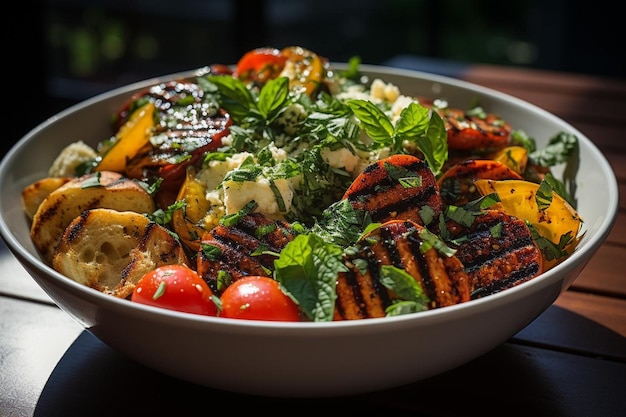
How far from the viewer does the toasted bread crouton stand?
1929 mm

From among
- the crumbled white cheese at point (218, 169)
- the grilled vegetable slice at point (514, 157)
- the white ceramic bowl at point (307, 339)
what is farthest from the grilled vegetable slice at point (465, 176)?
the crumbled white cheese at point (218, 169)

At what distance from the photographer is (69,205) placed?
5.92 feet

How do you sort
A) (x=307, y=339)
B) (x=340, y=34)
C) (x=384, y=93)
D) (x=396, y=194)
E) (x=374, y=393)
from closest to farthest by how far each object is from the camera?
(x=307, y=339)
(x=374, y=393)
(x=396, y=194)
(x=384, y=93)
(x=340, y=34)

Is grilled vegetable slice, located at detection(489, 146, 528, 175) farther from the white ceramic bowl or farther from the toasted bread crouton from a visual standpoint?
the toasted bread crouton

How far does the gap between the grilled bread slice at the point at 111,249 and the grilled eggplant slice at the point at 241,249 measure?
123mm

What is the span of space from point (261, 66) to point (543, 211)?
38.5 inches

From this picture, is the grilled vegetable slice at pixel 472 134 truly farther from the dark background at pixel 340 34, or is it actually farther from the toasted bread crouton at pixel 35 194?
the dark background at pixel 340 34

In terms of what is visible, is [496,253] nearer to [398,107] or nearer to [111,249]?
[398,107]

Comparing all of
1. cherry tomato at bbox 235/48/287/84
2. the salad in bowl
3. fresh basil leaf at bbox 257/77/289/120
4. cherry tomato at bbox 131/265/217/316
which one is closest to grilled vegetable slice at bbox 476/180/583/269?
the salad in bowl

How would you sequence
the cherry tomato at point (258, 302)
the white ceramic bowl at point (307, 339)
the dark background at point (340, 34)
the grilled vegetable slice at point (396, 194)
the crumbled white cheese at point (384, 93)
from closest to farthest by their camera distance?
the white ceramic bowl at point (307, 339) < the cherry tomato at point (258, 302) < the grilled vegetable slice at point (396, 194) < the crumbled white cheese at point (384, 93) < the dark background at point (340, 34)

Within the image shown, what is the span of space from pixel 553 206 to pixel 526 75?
2.10 metres

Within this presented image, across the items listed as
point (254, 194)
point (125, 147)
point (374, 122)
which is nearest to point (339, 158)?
point (374, 122)

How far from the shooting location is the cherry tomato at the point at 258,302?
53.4 inches

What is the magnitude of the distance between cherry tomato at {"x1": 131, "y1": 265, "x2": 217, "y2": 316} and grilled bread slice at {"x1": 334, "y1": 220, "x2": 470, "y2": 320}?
0.82 ft
